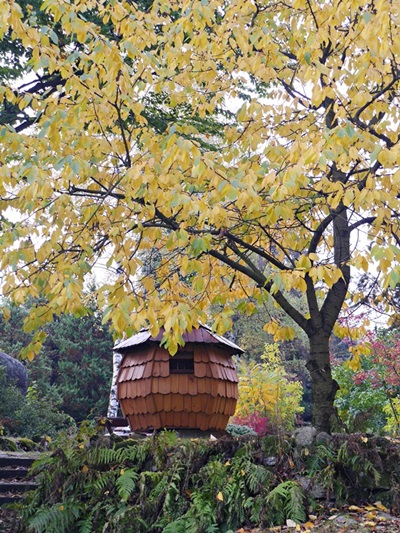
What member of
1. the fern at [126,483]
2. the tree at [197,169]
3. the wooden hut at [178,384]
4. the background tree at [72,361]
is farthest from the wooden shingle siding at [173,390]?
the background tree at [72,361]

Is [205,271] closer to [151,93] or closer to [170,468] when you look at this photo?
[170,468]

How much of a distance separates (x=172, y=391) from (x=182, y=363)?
465mm

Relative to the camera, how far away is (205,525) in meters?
4.48

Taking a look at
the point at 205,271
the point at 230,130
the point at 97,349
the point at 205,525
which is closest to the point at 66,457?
the point at 205,525

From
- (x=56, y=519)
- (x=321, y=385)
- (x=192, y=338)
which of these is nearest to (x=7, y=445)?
(x=192, y=338)

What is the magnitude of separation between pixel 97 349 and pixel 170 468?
16.8 meters

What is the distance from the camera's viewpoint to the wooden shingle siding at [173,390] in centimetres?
674

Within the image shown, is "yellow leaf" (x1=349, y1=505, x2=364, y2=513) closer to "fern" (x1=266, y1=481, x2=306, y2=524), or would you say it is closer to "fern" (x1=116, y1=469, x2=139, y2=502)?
"fern" (x1=266, y1=481, x2=306, y2=524)

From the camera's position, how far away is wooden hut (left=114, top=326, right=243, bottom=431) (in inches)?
266

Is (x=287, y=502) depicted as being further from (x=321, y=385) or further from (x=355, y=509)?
(x=321, y=385)

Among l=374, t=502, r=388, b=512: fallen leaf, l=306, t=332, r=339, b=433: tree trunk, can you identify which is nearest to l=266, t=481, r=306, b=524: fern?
l=374, t=502, r=388, b=512: fallen leaf

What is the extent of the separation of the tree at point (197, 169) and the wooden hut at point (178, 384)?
871 mm

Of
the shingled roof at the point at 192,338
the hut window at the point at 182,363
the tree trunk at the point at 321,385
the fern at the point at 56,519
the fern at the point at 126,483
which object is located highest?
the shingled roof at the point at 192,338

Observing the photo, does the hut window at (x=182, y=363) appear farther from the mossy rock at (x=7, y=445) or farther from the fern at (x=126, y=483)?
the mossy rock at (x=7, y=445)
